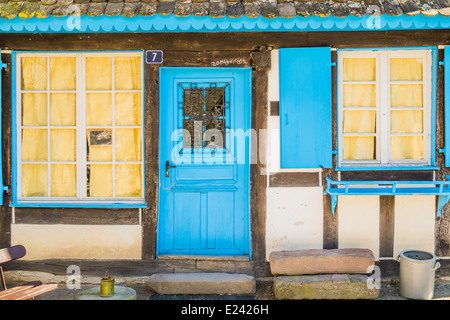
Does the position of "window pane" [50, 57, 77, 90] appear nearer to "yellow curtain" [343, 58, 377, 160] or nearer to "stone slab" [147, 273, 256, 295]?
"stone slab" [147, 273, 256, 295]

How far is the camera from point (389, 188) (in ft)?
18.4

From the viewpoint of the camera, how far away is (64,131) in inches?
229

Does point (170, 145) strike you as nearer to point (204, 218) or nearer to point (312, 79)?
point (204, 218)

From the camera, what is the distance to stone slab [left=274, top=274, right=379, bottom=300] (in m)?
5.18

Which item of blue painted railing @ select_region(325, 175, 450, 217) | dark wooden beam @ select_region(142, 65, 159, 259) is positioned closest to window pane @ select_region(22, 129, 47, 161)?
dark wooden beam @ select_region(142, 65, 159, 259)

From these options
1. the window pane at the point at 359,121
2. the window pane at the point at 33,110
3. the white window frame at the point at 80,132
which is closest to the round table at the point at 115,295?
the white window frame at the point at 80,132

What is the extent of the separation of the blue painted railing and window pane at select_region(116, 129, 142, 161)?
7.70 ft

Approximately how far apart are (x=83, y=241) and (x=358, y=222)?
3.36 metres

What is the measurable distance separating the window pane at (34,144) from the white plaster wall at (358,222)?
12.1 feet

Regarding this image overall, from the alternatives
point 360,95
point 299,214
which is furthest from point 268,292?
point 360,95

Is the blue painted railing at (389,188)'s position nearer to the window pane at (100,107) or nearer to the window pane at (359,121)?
the window pane at (359,121)

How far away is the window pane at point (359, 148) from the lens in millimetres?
5789

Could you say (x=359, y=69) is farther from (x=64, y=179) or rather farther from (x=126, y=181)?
(x=64, y=179)

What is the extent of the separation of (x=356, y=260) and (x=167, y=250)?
7.42 ft
